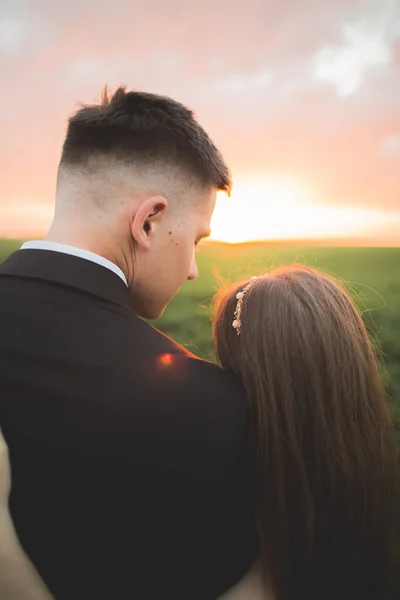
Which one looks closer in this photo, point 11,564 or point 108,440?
point 108,440

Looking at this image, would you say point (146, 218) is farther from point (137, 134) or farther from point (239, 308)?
point (239, 308)

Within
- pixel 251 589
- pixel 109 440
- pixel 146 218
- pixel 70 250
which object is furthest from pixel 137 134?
pixel 251 589

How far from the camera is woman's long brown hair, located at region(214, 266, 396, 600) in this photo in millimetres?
1518

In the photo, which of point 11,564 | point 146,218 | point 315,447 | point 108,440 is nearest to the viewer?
point 108,440

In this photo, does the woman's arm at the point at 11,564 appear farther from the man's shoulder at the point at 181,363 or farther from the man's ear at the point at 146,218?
the man's ear at the point at 146,218

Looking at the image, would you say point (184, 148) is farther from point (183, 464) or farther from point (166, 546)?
point (166, 546)

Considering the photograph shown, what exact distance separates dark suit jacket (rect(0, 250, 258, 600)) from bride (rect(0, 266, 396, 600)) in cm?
11

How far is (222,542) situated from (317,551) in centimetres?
36

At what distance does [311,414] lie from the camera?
1571 mm

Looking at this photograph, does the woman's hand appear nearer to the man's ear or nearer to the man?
the man

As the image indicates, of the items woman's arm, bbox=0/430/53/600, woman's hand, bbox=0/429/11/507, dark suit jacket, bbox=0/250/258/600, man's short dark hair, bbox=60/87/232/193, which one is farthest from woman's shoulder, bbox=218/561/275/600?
man's short dark hair, bbox=60/87/232/193

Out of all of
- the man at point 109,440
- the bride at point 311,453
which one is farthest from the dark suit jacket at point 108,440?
the bride at point 311,453

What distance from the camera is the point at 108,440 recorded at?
1283mm

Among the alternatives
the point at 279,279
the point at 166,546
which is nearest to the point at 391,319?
the point at 279,279
